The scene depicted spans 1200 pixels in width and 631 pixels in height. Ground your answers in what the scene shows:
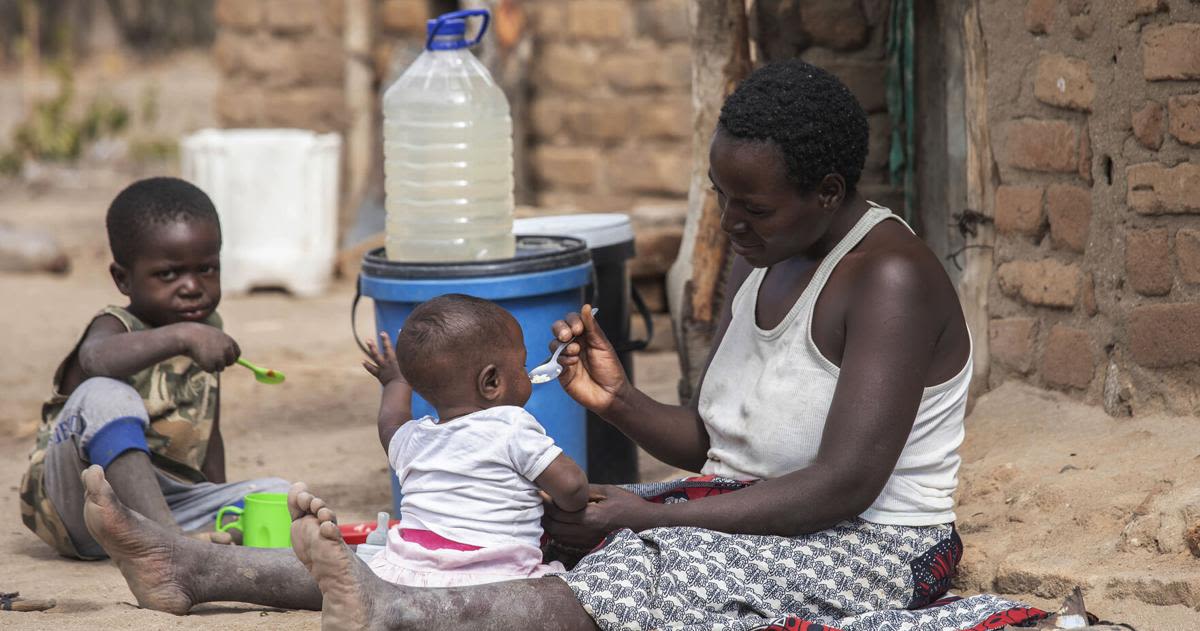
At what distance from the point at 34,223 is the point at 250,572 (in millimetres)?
8165

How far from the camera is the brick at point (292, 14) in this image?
8648mm

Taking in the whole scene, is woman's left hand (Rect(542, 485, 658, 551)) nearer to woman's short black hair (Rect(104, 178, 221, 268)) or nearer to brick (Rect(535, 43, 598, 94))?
woman's short black hair (Rect(104, 178, 221, 268))

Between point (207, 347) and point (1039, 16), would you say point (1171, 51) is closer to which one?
point (1039, 16)

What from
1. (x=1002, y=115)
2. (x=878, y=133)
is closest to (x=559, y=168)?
(x=878, y=133)

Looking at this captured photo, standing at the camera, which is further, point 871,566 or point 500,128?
point 500,128

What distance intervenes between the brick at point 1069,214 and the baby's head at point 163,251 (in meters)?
2.18

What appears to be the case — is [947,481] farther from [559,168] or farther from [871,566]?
[559,168]

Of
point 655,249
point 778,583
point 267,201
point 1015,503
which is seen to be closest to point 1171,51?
point 1015,503

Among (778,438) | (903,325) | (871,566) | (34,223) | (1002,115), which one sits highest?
(1002,115)

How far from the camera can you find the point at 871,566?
265 centimetres

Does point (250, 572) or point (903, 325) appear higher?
point (903, 325)

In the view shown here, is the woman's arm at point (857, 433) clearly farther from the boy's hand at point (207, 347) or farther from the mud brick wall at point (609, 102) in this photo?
the mud brick wall at point (609, 102)

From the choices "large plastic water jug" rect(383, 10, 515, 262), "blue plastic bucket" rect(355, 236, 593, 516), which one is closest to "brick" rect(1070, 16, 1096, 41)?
"blue plastic bucket" rect(355, 236, 593, 516)

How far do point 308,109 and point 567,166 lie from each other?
1845 mm
